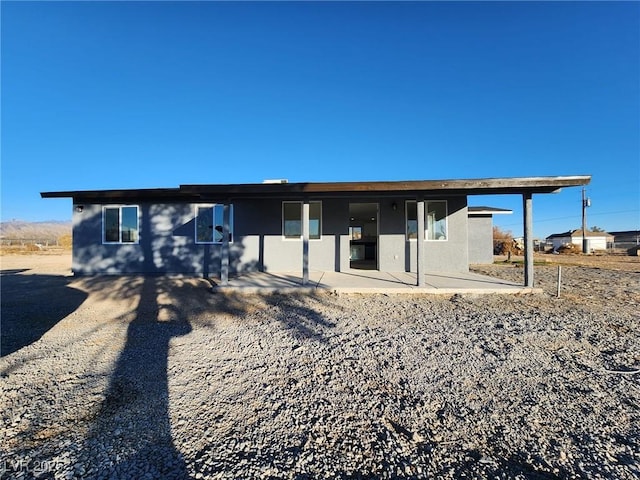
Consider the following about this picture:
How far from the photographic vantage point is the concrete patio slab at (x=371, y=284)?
6.49m

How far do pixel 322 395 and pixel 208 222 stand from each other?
7.89 meters

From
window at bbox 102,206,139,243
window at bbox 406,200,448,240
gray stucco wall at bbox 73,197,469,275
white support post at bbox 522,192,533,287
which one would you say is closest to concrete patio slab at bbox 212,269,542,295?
white support post at bbox 522,192,533,287

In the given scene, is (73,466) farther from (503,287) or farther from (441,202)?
(441,202)

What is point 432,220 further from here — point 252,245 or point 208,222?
point 208,222

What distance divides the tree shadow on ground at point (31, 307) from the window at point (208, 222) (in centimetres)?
336

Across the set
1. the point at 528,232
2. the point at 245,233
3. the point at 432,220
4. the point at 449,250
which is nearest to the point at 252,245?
the point at 245,233

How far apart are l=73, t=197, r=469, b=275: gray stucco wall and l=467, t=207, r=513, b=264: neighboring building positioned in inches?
226

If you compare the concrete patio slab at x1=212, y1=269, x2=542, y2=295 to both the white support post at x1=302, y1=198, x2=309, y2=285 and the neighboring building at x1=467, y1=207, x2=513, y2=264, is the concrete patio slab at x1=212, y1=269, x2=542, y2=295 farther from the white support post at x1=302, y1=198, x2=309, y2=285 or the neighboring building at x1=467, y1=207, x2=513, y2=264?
the neighboring building at x1=467, y1=207, x2=513, y2=264

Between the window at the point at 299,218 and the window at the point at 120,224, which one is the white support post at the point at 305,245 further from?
the window at the point at 120,224

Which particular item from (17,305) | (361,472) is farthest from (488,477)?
(17,305)

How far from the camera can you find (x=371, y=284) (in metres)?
→ 6.93

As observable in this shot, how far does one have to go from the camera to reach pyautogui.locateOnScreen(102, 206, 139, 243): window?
9305 millimetres

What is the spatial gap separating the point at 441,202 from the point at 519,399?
7431 millimetres

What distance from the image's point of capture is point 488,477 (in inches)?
63.4
